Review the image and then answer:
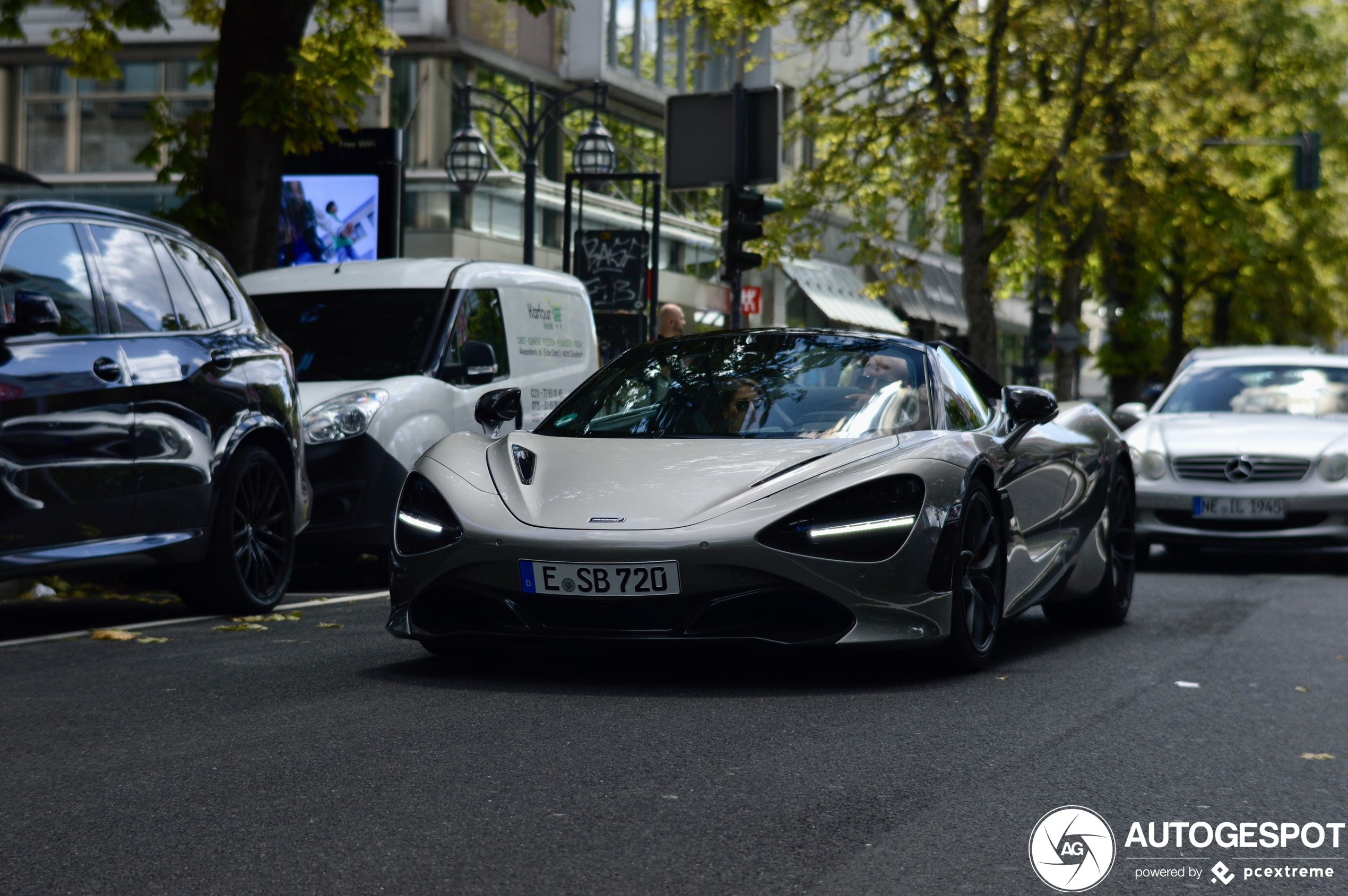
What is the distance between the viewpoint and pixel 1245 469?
12.3 meters

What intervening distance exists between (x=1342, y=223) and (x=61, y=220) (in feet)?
145

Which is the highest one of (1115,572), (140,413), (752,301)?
(752,301)

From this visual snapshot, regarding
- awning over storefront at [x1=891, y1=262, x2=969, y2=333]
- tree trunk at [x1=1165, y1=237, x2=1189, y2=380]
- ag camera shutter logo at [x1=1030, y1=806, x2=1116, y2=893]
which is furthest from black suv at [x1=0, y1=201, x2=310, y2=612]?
awning over storefront at [x1=891, y1=262, x2=969, y2=333]

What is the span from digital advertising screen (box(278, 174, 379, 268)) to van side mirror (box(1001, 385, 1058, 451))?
1239 centimetres

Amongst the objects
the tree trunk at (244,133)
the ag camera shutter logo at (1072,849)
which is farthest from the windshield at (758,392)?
the tree trunk at (244,133)

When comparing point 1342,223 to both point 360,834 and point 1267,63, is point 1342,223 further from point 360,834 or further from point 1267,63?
point 360,834

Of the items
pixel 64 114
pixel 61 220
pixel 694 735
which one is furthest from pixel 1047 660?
pixel 64 114

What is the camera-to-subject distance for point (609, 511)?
19.1 feet

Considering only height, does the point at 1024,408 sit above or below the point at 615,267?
below

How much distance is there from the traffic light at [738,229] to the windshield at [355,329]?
4134 millimetres

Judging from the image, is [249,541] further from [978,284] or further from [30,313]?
[978,284]

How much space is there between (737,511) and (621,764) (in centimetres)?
131

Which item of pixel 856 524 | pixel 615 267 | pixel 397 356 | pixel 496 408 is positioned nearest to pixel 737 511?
pixel 856 524

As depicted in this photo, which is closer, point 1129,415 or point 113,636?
point 113,636
